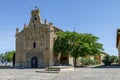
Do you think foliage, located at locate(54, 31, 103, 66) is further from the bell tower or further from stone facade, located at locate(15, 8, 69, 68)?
the bell tower

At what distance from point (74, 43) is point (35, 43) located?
889 centimetres

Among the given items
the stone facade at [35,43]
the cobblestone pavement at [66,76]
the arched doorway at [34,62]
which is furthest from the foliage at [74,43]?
the cobblestone pavement at [66,76]

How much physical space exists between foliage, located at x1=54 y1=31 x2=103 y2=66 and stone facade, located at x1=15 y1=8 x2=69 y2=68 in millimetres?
1844

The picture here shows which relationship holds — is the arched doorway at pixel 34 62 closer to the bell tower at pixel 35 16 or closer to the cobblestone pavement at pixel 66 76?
the bell tower at pixel 35 16

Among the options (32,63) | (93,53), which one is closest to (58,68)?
(93,53)

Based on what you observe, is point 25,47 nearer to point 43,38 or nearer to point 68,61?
point 43,38

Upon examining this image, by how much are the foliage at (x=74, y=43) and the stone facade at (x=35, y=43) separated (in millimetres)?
1844

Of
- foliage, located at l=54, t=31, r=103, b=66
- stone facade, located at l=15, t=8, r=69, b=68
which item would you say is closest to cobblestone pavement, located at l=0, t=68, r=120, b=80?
foliage, located at l=54, t=31, r=103, b=66

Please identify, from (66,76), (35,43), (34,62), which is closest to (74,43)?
(35,43)

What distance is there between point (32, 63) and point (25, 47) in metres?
3.98

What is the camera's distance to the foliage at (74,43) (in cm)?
5425

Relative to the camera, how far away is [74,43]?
182 feet

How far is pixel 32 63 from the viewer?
192ft

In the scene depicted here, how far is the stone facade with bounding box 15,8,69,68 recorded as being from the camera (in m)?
56.3
